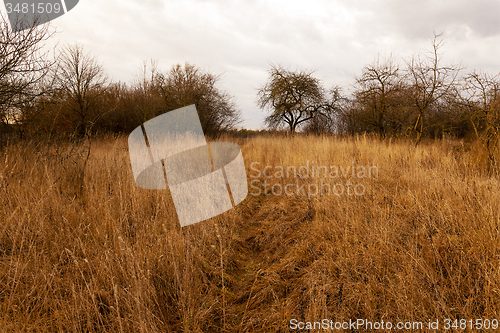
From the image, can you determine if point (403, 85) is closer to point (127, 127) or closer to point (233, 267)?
point (233, 267)

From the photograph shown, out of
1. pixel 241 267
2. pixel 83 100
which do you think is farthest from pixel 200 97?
pixel 241 267

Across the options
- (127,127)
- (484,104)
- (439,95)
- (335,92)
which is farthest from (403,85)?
(127,127)
